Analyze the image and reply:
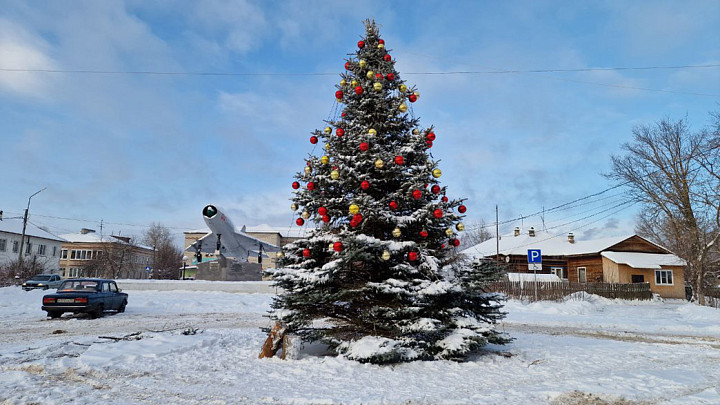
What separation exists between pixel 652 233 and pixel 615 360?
1221 inches

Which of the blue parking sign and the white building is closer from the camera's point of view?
the blue parking sign

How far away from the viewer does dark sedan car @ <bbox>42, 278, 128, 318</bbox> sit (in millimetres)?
15852

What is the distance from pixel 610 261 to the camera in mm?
38188

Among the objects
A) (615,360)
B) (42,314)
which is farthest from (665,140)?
(42,314)

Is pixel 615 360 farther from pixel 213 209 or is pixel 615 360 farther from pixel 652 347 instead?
pixel 213 209

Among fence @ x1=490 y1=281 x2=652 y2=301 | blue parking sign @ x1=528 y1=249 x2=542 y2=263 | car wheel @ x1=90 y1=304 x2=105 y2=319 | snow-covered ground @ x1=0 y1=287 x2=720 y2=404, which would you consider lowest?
car wheel @ x1=90 y1=304 x2=105 y2=319

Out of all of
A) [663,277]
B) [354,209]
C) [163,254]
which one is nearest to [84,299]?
[354,209]

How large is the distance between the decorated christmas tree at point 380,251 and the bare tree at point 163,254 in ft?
223

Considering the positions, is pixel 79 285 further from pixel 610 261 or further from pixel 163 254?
pixel 163 254

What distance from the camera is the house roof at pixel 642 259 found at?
36.2 m

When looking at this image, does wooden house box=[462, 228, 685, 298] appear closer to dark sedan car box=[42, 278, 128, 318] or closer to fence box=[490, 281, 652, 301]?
fence box=[490, 281, 652, 301]

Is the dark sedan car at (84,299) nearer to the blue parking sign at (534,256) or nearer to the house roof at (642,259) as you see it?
the blue parking sign at (534,256)

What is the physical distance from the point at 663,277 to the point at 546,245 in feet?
33.1

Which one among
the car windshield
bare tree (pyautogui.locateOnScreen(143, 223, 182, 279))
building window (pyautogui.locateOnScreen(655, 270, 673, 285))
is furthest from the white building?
building window (pyautogui.locateOnScreen(655, 270, 673, 285))
